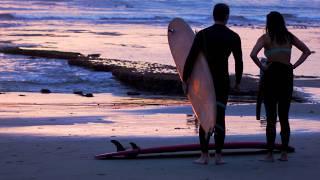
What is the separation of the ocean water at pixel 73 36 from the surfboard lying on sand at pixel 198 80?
1018cm

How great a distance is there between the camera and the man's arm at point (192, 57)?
6.97m

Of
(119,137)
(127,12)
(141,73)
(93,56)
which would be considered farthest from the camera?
(127,12)

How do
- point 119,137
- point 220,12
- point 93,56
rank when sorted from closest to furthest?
1. point 220,12
2. point 119,137
3. point 93,56

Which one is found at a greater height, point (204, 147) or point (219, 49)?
point (219, 49)

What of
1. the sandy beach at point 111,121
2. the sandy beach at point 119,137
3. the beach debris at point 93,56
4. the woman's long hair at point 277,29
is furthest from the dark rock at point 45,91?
the woman's long hair at point 277,29

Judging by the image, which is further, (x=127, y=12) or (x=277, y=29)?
(x=127, y=12)

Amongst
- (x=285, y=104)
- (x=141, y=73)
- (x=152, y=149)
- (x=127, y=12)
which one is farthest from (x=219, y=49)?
(x=127, y=12)

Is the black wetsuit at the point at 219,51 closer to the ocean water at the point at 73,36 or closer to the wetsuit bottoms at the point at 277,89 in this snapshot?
the wetsuit bottoms at the point at 277,89

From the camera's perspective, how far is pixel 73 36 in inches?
1352

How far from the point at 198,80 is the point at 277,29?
2.93 ft

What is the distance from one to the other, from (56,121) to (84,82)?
26.0 ft

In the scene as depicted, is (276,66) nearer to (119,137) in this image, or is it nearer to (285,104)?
(285,104)

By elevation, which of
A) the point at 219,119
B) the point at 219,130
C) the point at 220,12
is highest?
the point at 220,12

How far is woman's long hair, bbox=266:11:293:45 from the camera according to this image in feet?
23.0
